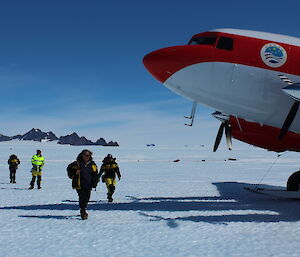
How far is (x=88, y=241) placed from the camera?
7.43 meters

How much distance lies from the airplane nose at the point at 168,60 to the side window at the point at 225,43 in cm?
108

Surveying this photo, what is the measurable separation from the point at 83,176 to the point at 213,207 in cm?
529

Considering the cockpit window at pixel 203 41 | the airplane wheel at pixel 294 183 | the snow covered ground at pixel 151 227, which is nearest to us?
the snow covered ground at pixel 151 227

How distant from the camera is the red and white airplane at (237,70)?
32.6 ft

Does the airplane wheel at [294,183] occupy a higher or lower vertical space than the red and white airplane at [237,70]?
lower

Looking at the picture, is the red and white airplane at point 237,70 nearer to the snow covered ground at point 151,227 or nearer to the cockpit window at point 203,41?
the cockpit window at point 203,41

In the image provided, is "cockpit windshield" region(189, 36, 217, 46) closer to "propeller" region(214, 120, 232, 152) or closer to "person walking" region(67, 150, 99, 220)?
"propeller" region(214, 120, 232, 152)

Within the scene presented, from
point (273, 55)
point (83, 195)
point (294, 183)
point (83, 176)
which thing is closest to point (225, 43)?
point (273, 55)

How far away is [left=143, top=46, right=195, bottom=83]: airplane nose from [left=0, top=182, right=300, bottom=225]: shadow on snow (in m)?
4.66

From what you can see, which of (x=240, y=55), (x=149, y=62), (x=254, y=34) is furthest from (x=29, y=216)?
(x=254, y=34)

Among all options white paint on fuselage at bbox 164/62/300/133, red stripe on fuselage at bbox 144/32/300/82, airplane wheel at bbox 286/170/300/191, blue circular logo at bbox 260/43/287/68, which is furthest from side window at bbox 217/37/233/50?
airplane wheel at bbox 286/170/300/191

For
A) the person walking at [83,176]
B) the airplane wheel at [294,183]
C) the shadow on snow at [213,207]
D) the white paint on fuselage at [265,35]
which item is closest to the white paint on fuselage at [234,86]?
the white paint on fuselage at [265,35]

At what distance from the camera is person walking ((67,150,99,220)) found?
31.4 ft

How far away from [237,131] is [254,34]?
4924 millimetres
